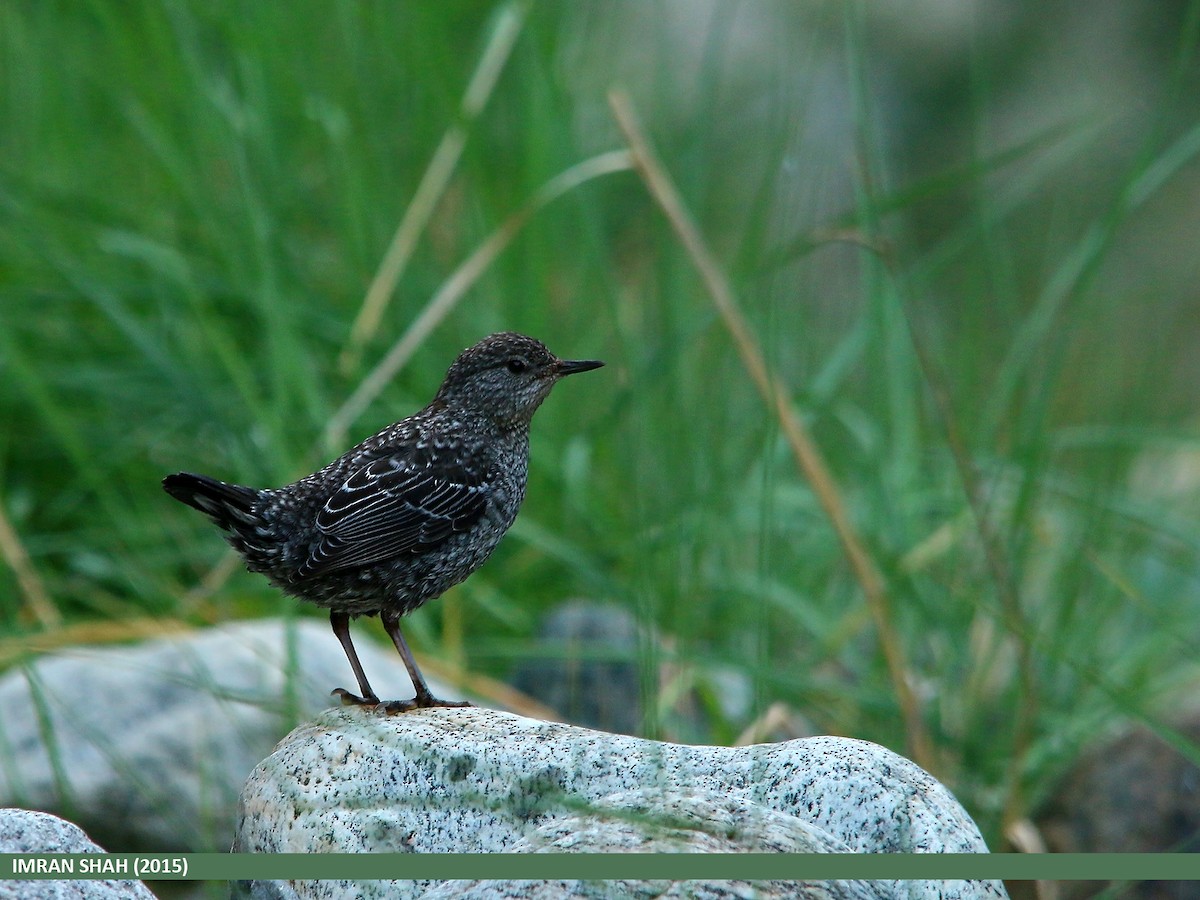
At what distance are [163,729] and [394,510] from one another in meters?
1.75

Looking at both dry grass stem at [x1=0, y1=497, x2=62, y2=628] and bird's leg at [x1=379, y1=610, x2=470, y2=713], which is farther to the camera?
dry grass stem at [x1=0, y1=497, x2=62, y2=628]

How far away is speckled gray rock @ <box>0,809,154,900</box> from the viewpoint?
2.58m

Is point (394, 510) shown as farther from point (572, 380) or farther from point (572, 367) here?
point (572, 380)

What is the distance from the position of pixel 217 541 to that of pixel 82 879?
3199 mm

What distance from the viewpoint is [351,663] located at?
3.35m

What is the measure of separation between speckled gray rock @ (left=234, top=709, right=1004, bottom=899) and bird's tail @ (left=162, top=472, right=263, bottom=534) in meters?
0.56

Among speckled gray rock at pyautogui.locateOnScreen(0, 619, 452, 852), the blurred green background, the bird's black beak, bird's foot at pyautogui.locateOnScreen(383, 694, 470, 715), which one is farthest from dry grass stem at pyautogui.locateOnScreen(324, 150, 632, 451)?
bird's foot at pyautogui.locateOnScreen(383, 694, 470, 715)

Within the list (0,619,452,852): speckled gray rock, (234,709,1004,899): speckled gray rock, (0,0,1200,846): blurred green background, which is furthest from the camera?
(0,0,1200,846): blurred green background

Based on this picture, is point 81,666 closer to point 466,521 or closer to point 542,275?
point 466,521

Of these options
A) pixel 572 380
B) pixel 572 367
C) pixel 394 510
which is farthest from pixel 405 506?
pixel 572 380

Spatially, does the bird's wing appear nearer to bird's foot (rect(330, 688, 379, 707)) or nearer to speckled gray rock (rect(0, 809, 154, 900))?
bird's foot (rect(330, 688, 379, 707))

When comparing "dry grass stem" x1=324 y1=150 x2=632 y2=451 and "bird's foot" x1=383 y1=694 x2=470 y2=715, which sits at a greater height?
"dry grass stem" x1=324 y1=150 x2=632 y2=451

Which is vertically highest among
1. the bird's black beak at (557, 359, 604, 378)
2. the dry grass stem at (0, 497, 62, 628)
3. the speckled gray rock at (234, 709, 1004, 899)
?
the dry grass stem at (0, 497, 62, 628)

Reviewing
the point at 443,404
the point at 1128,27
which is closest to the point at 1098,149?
the point at 1128,27
